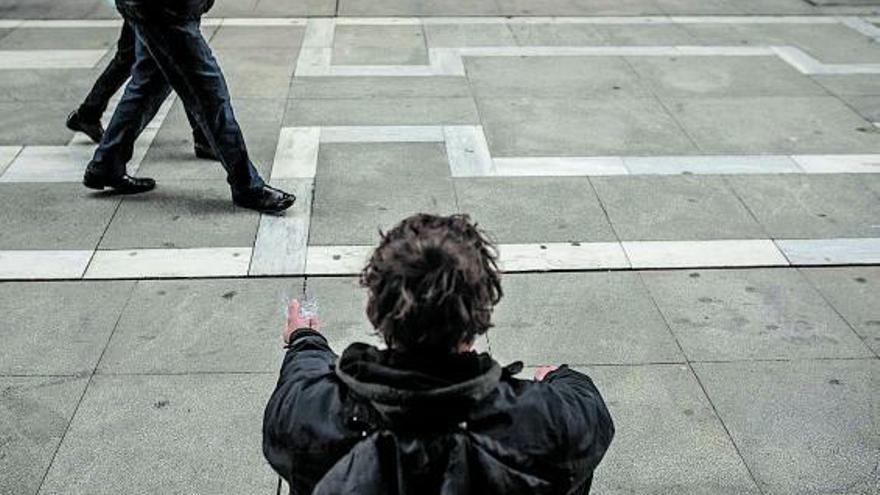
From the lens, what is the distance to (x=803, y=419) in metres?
3.50

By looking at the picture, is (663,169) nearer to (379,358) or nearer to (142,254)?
(142,254)

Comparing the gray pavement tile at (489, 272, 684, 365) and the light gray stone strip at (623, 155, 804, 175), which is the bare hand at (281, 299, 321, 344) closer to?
the gray pavement tile at (489, 272, 684, 365)

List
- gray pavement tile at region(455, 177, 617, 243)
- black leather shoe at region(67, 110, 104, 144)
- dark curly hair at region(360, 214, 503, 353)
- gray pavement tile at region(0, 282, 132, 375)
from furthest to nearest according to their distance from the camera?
black leather shoe at region(67, 110, 104, 144) < gray pavement tile at region(455, 177, 617, 243) < gray pavement tile at region(0, 282, 132, 375) < dark curly hair at region(360, 214, 503, 353)

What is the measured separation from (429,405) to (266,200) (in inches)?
140

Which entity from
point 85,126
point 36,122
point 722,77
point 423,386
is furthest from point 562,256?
point 36,122

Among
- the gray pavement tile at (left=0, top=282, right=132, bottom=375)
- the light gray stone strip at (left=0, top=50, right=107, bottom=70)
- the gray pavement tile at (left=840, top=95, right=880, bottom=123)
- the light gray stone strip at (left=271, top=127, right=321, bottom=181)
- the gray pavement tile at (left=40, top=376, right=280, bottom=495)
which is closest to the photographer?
the gray pavement tile at (left=40, top=376, right=280, bottom=495)

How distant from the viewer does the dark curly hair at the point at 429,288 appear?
1.56 m

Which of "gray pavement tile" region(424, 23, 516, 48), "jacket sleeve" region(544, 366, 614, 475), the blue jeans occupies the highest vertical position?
"jacket sleeve" region(544, 366, 614, 475)

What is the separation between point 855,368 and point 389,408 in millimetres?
2872

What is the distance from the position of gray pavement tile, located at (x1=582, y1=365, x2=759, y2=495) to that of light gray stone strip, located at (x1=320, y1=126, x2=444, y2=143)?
8.99 ft

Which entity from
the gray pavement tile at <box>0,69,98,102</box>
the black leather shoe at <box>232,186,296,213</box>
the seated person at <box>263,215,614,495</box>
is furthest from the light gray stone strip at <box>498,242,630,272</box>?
the gray pavement tile at <box>0,69,98,102</box>

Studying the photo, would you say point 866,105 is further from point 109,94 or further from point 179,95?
point 109,94

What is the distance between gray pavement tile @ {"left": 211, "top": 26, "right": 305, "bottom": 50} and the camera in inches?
317

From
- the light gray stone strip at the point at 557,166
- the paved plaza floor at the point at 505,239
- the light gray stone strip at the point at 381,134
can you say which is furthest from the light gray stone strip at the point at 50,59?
the light gray stone strip at the point at 557,166
